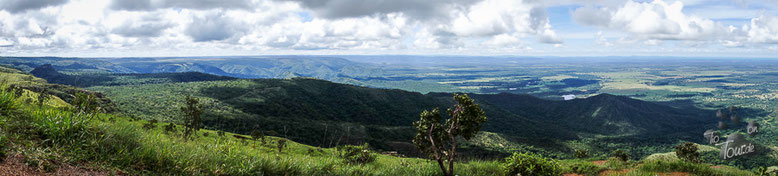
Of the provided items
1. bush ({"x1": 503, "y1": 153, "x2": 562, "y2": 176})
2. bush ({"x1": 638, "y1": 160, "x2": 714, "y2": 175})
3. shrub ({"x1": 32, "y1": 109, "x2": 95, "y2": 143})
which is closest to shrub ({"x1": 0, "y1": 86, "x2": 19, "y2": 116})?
shrub ({"x1": 32, "y1": 109, "x2": 95, "y2": 143})

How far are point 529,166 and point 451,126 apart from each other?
3.09 m

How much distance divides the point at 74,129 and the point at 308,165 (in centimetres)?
420

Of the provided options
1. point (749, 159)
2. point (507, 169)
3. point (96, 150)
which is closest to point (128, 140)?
point (96, 150)

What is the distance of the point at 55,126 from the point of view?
5754 mm

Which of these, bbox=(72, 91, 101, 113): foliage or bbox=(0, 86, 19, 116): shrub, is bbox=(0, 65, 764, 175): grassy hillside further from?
bbox=(72, 91, 101, 113): foliage

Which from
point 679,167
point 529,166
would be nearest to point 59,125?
point 529,166

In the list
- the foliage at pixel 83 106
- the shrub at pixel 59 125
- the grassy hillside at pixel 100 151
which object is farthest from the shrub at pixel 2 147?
the foliage at pixel 83 106

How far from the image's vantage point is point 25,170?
475 centimetres

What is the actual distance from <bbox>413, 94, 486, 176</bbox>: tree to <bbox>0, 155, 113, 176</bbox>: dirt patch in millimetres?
8477

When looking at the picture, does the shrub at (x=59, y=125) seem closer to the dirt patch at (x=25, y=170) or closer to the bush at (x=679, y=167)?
the dirt patch at (x=25, y=170)

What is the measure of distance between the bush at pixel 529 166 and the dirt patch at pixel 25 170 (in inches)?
363

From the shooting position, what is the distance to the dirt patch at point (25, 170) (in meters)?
4.57

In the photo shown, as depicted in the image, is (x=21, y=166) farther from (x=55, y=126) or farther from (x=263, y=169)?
(x=263, y=169)

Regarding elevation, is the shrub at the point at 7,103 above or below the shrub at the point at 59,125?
above
